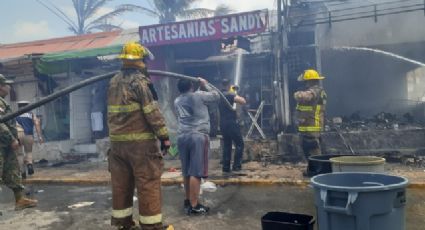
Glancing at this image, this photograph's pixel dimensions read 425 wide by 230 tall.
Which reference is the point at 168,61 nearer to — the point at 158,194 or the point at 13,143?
the point at 13,143

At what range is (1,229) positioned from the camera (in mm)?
4883

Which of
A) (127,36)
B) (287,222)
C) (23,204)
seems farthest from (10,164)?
(127,36)

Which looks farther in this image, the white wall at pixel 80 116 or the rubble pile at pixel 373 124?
the white wall at pixel 80 116

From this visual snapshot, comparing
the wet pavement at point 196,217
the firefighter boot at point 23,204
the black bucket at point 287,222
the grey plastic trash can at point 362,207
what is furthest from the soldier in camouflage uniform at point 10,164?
the grey plastic trash can at point 362,207

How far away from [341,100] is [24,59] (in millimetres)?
11826

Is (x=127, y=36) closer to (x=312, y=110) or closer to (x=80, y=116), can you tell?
(x=80, y=116)

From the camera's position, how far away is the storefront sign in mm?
10083

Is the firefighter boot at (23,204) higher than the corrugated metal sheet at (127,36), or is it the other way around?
the corrugated metal sheet at (127,36)

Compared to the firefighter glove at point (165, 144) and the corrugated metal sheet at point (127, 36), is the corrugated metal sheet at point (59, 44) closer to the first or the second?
the corrugated metal sheet at point (127, 36)

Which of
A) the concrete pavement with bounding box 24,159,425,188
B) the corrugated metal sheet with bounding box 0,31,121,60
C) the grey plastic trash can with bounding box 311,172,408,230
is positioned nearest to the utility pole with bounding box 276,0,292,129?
the concrete pavement with bounding box 24,159,425,188

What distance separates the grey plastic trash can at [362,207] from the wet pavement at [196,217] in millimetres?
1860

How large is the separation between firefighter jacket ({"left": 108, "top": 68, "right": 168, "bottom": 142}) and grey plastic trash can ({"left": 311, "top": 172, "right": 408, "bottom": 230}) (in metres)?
2.00

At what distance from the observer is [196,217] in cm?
502

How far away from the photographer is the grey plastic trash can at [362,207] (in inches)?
102
